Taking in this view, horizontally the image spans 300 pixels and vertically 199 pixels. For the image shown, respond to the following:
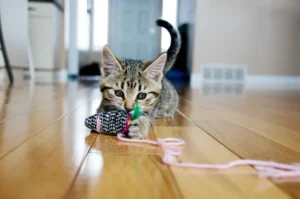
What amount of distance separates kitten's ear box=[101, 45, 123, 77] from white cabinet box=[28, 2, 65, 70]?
3882mm

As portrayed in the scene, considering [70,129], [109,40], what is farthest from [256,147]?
[109,40]

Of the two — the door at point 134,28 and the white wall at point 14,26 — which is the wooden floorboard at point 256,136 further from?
the door at point 134,28

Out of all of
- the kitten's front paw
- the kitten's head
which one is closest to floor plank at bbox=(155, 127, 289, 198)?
the kitten's front paw

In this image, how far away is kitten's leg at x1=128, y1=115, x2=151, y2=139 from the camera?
2.99 ft

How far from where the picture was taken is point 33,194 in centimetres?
49

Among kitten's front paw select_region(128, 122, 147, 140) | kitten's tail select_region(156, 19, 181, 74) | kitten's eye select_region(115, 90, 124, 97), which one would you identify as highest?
kitten's tail select_region(156, 19, 181, 74)

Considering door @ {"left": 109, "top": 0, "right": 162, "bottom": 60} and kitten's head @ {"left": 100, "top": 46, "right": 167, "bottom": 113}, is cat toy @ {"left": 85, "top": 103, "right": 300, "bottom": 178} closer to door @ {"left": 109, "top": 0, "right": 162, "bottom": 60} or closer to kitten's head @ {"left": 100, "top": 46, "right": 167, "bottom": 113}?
kitten's head @ {"left": 100, "top": 46, "right": 167, "bottom": 113}

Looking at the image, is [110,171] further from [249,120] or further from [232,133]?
[249,120]

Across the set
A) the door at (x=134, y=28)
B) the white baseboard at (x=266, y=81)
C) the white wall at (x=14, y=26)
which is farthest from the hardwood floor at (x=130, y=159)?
the door at (x=134, y=28)

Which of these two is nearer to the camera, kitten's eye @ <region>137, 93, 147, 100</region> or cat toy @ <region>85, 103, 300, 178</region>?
cat toy @ <region>85, 103, 300, 178</region>

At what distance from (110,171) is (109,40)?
7184 mm

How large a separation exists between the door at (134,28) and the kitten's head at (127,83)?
21.3 feet

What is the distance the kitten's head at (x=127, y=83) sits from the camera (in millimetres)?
1014

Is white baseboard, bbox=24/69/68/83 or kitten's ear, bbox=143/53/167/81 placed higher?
kitten's ear, bbox=143/53/167/81
